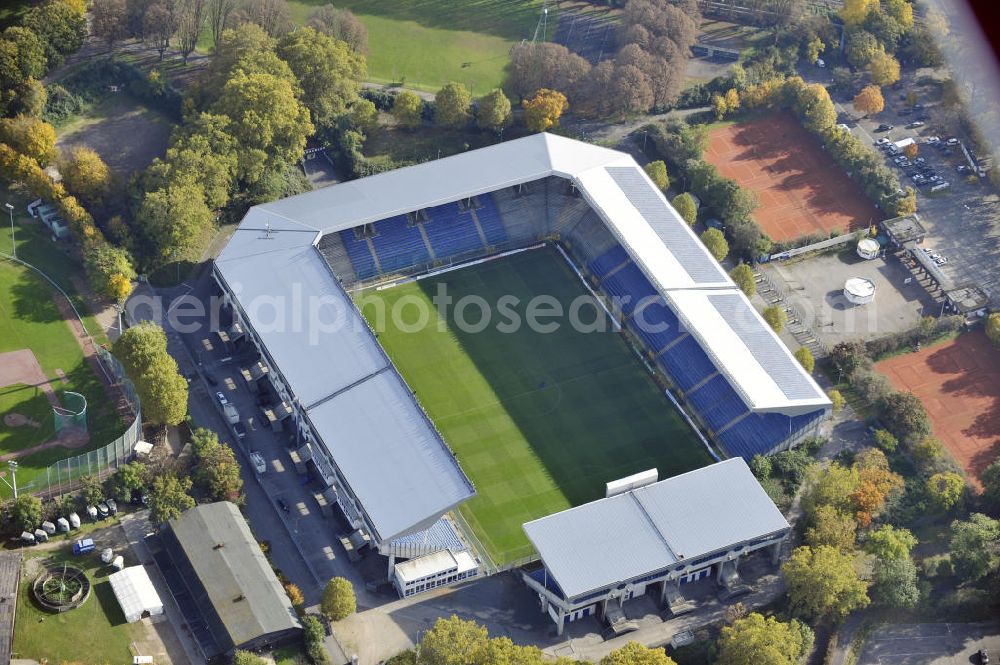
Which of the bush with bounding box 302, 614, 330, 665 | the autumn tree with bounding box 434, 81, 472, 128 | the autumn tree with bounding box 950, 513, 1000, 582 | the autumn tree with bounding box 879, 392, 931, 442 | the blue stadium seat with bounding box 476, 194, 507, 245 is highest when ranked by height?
the autumn tree with bounding box 434, 81, 472, 128

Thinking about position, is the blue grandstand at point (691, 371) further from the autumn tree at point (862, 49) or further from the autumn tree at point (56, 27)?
the autumn tree at point (56, 27)

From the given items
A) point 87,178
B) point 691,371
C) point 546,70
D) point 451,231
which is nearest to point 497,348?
point 451,231

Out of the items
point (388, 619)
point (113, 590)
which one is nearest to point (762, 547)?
point (388, 619)

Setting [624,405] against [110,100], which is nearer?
[624,405]

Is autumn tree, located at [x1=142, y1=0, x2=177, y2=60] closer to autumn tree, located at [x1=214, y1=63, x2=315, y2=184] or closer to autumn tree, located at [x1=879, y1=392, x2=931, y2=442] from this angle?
autumn tree, located at [x1=214, y1=63, x2=315, y2=184]

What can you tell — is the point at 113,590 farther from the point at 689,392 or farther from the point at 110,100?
the point at 110,100

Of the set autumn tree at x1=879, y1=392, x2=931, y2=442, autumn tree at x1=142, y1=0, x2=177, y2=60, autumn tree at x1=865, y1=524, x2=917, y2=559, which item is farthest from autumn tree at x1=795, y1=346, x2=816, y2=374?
autumn tree at x1=142, y1=0, x2=177, y2=60

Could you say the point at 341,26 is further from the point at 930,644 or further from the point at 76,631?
the point at 930,644
